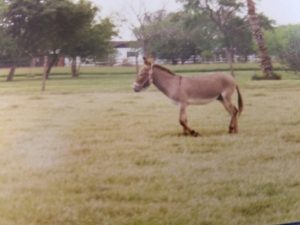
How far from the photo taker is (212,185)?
1.82 m

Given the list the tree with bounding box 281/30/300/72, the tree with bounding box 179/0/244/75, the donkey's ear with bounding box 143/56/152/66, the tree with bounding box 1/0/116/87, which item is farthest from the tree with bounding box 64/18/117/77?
the tree with bounding box 281/30/300/72

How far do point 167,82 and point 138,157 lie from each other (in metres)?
0.26

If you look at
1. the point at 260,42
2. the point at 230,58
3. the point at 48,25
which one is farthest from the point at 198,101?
the point at 48,25

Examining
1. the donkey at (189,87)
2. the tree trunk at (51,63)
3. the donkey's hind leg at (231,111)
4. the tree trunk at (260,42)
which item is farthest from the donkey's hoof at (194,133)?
the tree trunk at (51,63)

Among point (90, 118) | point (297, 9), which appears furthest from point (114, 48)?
point (297, 9)

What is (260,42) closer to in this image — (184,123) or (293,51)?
(293,51)

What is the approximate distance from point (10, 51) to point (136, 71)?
1.31 ft

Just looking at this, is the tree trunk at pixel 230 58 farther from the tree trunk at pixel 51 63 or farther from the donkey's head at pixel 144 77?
the tree trunk at pixel 51 63

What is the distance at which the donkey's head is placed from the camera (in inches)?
71.1

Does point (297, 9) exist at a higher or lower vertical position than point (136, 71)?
higher

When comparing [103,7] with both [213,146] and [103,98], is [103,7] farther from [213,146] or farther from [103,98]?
[213,146]

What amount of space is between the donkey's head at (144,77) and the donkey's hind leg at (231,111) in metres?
0.25

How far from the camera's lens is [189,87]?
184 cm

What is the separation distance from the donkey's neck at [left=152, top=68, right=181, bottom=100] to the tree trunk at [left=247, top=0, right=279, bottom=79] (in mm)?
305
